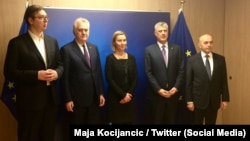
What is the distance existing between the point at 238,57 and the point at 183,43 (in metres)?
0.85

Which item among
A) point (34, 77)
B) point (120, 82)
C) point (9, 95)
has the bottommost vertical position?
point (9, 95)

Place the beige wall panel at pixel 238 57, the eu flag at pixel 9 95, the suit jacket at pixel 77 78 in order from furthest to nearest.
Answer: the beige wall panel at pixel 238 57
the eu flag at pixel 9 95
the suit jacket at pixel 77 78

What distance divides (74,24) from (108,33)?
1.86ft

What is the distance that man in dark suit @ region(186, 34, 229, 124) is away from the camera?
403 centimetres

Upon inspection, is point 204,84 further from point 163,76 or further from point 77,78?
point 77,78

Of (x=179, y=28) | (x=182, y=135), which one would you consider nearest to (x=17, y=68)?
(x=182, y=135)

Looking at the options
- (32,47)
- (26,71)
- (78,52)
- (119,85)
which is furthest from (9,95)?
(119,85)

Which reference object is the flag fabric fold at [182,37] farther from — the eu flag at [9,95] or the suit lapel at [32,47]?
the eu flag at [9,95]

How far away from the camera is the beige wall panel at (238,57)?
4.64 m

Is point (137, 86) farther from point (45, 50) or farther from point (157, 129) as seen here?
point (157, 129)

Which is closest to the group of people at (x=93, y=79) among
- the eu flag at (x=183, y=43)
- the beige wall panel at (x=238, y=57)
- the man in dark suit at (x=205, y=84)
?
the man in dark suit at (x=205, y=84)

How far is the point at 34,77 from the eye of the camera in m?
3.39

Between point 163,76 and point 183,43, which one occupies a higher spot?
point 183,43

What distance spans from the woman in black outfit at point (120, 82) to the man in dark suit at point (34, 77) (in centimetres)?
66
